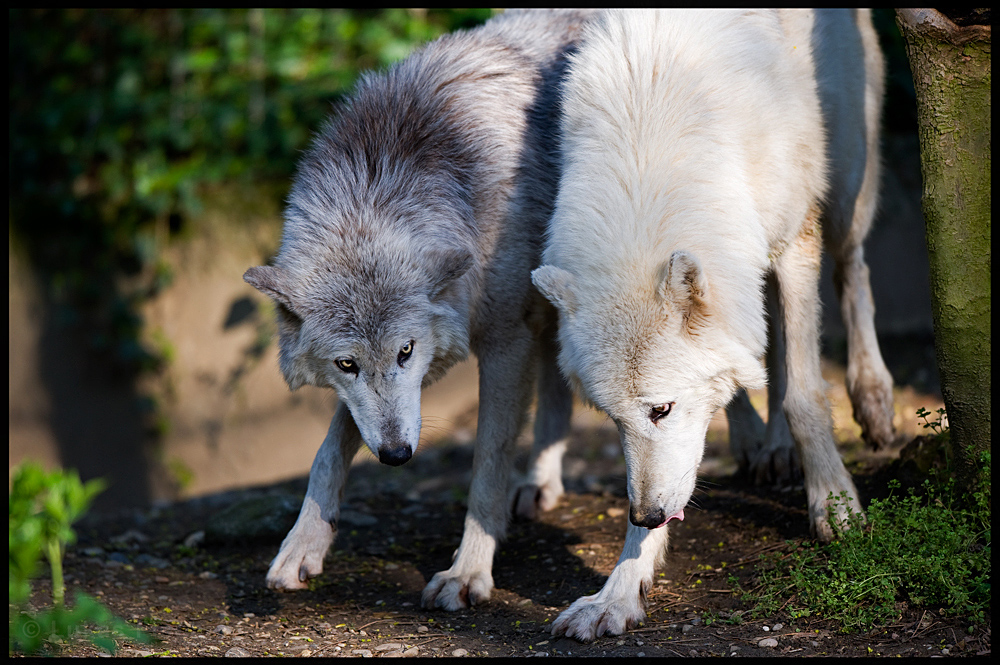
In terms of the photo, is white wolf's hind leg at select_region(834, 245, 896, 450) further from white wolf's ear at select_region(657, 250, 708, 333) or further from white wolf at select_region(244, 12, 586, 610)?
white wolf's ear at select_region(657, 250, 708, 333)

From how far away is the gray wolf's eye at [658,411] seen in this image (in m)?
3.05

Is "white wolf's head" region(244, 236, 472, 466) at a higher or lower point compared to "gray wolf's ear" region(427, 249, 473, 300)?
lower

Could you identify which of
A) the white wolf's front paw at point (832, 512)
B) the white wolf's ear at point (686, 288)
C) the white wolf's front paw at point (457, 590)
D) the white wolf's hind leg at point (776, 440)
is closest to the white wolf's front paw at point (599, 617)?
the white wolf's front paw at point (457, 590)

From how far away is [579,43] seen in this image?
12.9 ft

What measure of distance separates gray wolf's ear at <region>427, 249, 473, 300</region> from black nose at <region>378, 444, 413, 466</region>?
666mm

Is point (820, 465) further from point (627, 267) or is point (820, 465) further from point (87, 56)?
point (87, 56)

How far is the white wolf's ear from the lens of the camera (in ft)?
9.44

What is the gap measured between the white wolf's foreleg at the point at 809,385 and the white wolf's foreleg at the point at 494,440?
119cm

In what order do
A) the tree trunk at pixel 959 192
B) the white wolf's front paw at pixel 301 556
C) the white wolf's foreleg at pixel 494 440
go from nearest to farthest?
the tree trunk at pixel 959 192 → the white wolf's front paw at pixel 301 556 → the white wolf's foreleg at pixel 494 440

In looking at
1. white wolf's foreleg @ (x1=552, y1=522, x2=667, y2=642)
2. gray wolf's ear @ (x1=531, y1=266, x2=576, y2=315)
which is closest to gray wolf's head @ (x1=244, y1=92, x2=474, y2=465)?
gray wolf's ear @ (x1=531, y1=266, x2=576, y2=315)

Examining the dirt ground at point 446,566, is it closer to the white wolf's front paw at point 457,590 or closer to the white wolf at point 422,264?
the white wolf's front paw at point 457,590

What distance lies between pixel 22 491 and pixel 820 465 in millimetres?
3015

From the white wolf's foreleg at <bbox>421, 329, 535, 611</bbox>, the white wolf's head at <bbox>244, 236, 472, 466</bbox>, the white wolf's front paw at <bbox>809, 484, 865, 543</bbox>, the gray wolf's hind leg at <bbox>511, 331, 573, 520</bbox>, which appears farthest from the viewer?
the gray wolf's hind leg at <bbox>511, 331, 573, 520</bbox>

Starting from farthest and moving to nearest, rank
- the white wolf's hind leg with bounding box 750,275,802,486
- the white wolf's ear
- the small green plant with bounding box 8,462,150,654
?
the white wolf's hind leg with bounding box 750,275,802,486 < the white wolf's ear < the small green plant with bounding box 8,462,150,654
